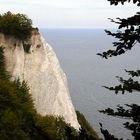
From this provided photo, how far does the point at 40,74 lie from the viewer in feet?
179

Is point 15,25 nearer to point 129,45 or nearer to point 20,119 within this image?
point 20,119

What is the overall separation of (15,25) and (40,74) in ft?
22.2

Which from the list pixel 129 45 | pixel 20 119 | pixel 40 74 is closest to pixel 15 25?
pixel 40 74

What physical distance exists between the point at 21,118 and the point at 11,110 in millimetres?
1365

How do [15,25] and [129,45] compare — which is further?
[15,25]

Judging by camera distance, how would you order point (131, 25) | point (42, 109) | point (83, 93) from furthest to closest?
point (83, 93), point (42, 109), point (131, 25)

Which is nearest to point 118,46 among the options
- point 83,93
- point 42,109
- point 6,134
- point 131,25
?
point 131,25

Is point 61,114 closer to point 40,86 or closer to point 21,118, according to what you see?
point 40,86

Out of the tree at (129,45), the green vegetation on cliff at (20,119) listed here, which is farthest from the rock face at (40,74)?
the tree at (129,45)

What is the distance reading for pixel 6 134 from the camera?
3609cm

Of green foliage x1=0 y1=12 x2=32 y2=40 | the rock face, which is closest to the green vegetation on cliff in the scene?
the rock face

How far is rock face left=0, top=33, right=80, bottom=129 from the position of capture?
174 ft

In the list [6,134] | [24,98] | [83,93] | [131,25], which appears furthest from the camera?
[83,93]

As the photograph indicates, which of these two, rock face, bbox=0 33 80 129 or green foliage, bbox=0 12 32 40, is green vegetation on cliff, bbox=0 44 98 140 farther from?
green foliage, bbox=0 12 32 40
